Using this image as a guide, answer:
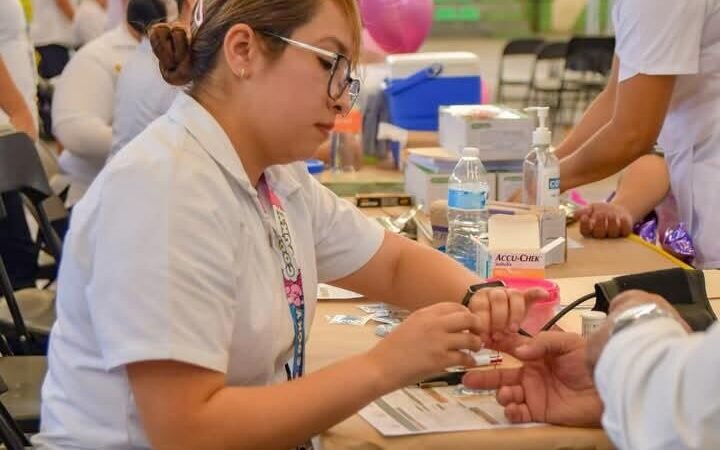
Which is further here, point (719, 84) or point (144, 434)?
point (719, 84)

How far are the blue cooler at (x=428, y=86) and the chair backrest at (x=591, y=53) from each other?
18.1 ft

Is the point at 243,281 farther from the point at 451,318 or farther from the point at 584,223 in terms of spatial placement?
the point at 584,223

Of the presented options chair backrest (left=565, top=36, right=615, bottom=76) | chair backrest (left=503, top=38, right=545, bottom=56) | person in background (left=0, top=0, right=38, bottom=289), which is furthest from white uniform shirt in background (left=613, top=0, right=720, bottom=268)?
chair backrest (left=503, top=38, right=545, bottom=56)

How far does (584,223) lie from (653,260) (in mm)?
288

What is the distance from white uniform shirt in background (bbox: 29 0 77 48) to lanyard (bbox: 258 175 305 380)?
241 inches

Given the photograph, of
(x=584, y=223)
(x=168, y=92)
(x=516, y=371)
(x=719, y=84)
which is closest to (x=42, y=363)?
(x=168, y=92)

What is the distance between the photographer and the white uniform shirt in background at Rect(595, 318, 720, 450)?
0.98 meters

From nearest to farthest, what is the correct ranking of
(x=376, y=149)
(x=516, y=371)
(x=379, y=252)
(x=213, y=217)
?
(x=213, y=217), (x=516, y=371), (x=379, y=252), (x=376, y=149)

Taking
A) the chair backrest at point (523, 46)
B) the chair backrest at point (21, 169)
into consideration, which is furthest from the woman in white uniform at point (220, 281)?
the chair backrest at point (523, 46)

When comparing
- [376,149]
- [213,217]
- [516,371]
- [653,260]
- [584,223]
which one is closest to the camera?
[213,217]

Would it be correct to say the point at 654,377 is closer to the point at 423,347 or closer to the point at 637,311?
the point at 637,311

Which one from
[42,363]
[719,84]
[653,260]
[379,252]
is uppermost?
[719,84]

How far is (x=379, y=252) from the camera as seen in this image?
191cm

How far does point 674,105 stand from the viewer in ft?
8.57
